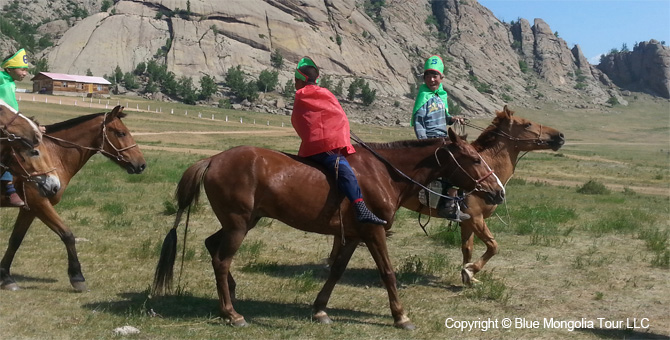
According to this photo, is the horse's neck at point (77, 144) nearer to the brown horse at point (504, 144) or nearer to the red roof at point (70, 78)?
the brown horse at point (504, 144)

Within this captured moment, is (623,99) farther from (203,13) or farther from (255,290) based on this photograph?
(255,290)

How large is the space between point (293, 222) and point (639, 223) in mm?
10750

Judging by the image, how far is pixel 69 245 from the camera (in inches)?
299

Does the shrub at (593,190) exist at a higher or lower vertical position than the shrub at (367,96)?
lower

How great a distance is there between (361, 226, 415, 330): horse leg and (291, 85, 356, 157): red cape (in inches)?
41.5

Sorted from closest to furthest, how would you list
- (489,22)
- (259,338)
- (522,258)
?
(259,338), (522,258), (489,22)

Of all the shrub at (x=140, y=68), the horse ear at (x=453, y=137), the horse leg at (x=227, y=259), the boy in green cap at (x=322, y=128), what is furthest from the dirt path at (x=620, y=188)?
the shrub at (x=140, y=68)

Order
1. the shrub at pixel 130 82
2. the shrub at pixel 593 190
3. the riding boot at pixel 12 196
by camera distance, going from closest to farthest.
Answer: the riding boot at pixel 12 196
the shrub at pixel 593 190
the shrub at pixel 130 82

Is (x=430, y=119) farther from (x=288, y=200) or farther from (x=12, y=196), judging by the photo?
(x=12, y=196)

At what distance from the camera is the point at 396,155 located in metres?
7.21

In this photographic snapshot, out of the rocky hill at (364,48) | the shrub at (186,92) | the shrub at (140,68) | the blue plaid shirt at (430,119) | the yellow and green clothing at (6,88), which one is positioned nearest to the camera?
the yellow and green clothing at (6,88)

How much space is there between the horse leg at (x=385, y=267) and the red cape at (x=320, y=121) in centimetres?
105

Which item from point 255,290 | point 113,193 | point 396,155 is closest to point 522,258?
point 396,155

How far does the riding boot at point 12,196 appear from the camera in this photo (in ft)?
24.4
